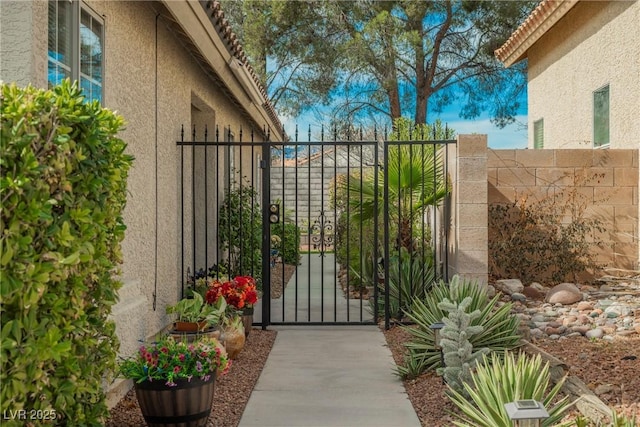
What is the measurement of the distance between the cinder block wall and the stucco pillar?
7.29 ft

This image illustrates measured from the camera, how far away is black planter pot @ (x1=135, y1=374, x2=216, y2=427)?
4.23 metres

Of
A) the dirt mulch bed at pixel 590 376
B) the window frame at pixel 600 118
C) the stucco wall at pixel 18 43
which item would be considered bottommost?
the dirt mulch bed at pixel 590 376

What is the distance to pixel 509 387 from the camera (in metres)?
3.91

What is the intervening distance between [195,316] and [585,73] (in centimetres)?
912

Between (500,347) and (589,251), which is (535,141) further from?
(500,347)

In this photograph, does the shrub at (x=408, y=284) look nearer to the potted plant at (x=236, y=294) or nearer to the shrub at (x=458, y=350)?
the potted plant at (x=236, y=294)

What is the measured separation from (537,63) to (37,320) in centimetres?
1435

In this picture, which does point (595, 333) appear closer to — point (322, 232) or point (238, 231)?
point (322, 232)

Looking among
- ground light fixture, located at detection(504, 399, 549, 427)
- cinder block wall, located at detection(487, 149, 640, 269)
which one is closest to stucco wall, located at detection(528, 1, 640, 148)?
cinder block wall, located at detection(487, 149, 640, 269)

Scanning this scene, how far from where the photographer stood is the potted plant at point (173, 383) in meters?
4.24

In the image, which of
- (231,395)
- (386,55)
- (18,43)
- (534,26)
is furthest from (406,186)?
(386,55)

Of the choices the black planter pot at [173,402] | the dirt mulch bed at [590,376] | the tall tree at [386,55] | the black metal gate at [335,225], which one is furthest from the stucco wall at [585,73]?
the black planter pot at [173,402]

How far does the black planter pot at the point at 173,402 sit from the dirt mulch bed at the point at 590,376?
5.15 ft

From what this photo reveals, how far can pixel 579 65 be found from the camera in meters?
12.6
